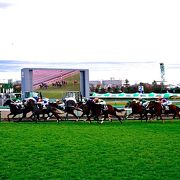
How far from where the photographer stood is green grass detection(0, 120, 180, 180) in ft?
30.0

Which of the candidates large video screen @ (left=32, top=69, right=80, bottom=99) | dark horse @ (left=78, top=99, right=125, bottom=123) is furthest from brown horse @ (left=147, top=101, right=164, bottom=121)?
large video screen @ (left=32, top=69, right=80, bottom=99)

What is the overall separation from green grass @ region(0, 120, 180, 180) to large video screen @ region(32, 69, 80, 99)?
70.3 feet

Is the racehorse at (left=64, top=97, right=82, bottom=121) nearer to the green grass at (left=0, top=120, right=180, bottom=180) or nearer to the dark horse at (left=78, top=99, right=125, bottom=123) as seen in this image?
the dark horse at (left=78, top=99, right=125, bottom=123)

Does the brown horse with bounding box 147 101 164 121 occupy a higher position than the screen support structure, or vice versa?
the screen support structure

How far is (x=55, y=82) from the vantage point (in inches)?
1558

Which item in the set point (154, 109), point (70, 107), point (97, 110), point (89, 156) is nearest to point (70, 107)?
point (70, 107)

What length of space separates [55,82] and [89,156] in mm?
28433

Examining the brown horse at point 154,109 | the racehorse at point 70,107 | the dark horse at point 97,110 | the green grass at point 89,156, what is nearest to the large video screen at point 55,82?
the racehorse at point 70,107

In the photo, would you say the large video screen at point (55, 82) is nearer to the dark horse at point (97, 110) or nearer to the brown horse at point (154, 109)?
the dark horse at point (97, 110)

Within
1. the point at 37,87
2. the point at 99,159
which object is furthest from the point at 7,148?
the point at 37,87

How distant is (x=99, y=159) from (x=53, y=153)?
61.2 inches

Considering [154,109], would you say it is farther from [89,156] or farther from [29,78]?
[89,156]

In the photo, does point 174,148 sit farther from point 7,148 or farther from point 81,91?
point 81,91

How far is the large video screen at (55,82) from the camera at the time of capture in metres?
38.2
